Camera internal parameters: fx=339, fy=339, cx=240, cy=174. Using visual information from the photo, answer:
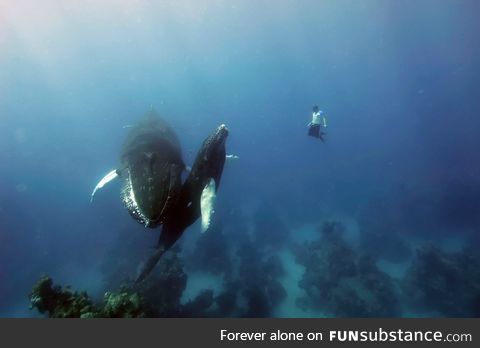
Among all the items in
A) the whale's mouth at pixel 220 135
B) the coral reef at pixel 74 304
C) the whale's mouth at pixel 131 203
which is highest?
the whale's mouth at pixel 220 135

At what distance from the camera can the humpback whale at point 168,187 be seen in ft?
12.6

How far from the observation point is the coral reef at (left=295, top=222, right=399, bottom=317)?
17641 mm

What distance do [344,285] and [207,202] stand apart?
54.0 ft

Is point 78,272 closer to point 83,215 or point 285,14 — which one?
point 83,215

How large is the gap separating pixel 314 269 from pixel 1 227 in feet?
88.6

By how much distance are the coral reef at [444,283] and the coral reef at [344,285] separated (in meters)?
1.42

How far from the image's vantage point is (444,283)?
19.5m

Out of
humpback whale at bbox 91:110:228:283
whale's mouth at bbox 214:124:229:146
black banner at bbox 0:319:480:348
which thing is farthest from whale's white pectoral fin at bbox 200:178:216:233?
black banner at bbox 0:319:480:348

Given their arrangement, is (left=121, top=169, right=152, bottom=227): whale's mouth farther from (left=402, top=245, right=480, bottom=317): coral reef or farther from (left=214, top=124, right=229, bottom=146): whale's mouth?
(left=402, top=245, right=480, bottom=317): coral reef

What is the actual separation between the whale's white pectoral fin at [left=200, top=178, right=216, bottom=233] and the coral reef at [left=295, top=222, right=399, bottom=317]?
15767mm

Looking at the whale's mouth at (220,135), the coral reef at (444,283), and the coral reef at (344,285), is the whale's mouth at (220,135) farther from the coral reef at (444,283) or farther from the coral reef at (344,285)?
the coral reef at (444,283)

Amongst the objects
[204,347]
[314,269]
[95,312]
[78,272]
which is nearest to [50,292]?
[95,312]

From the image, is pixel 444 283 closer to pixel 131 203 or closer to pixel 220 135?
pixel 220 135

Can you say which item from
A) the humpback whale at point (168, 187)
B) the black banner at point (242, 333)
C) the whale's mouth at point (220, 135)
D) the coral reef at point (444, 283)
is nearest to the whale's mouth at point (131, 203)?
the humpback whale at point (168, 187)
